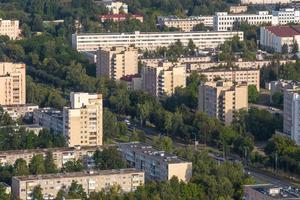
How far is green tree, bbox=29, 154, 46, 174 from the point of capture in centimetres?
1464

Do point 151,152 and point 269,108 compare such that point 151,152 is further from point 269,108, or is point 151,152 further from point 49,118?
point 269,108

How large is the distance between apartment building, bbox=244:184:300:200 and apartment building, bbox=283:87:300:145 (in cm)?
373

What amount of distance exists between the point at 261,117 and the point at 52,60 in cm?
628

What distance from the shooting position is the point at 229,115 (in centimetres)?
1852

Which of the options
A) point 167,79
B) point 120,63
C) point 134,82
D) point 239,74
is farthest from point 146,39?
point 167,79

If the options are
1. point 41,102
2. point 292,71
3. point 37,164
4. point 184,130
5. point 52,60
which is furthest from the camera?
point 52,60

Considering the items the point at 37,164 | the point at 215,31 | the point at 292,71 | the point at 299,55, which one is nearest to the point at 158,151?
the point at 37,164

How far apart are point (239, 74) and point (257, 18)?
280 inches

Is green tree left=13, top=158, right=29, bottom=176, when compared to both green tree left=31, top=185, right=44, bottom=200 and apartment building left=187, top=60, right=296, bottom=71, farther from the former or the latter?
apartment building left=187, top=60, right=296, bottom=71

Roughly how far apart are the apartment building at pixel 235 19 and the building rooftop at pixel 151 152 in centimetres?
1211

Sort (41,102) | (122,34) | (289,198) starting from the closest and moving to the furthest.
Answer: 1. (289,198)
2. (41,102)
3. (122,34)

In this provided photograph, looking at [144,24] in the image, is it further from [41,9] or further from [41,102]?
[41,102]

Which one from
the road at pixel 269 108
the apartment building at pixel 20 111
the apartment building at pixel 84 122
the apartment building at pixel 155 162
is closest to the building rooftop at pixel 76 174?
the apartment building at pixel 155 162

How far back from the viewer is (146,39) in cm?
2589
